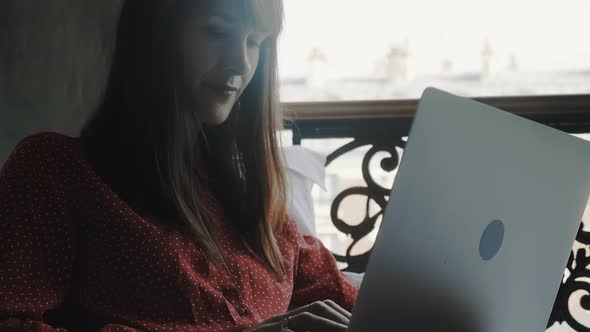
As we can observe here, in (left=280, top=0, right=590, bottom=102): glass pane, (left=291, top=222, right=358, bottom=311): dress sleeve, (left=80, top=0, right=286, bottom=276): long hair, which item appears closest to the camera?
(left=80, top=0, right=286, bottom=276): long hair

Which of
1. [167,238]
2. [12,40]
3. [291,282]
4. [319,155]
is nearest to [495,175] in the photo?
[167,238]

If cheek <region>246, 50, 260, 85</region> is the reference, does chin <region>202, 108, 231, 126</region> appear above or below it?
below

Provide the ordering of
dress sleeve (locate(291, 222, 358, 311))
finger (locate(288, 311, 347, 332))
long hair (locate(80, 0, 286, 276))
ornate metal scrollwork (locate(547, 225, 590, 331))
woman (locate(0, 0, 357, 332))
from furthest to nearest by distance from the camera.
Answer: ornate metal scrollwork (locate(547, 225, 590, 331)) < dress sleeve (locate(291, 222, 358, 311)) < long hair (locate(80, 0, 286, 276)) < woman (locate(0, 0, 357, 332)) < finger (locate(288, 311, 347, 332))

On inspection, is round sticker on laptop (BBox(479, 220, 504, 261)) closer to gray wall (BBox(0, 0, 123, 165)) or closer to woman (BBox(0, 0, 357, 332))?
woman (BBox(0, 0, 357, 332))

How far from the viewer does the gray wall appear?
151cm

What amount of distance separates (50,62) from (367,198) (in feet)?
2.68

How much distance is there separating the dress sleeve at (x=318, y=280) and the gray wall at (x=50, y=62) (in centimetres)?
64

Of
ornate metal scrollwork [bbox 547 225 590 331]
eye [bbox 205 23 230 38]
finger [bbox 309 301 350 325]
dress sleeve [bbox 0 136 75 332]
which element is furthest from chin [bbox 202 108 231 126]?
ornate metal scrollwork [bbox 547 225 590 331]

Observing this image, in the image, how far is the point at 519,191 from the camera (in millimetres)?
681

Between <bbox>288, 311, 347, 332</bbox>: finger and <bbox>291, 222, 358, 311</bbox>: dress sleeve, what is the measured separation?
0.41 m

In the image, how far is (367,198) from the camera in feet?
4.96

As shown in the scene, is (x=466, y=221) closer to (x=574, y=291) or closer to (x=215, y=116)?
(x=215, y=116)

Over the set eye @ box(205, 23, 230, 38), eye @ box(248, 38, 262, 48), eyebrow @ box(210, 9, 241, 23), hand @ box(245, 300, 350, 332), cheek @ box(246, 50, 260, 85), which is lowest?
hand @ box(245, 300, 350, 332)

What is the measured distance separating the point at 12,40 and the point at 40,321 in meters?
0.90
